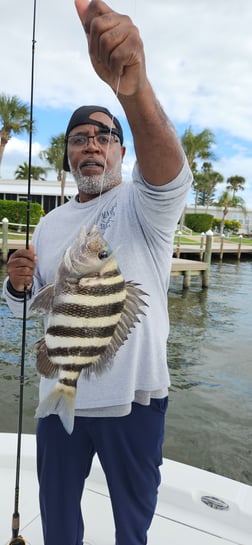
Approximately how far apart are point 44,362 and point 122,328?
0.94 ft

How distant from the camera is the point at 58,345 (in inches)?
54.7

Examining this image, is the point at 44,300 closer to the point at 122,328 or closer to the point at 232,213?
the point at 122,328

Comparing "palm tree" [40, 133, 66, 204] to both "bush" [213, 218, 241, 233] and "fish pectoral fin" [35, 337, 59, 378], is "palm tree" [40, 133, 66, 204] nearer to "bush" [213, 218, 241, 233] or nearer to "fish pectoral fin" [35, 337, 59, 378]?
"bush" [213, 218, 241, 233]

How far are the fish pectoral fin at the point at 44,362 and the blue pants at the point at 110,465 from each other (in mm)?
501

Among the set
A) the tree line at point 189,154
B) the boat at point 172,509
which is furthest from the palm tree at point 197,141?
the boat at point 172,509

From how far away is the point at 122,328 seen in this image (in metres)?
1.48

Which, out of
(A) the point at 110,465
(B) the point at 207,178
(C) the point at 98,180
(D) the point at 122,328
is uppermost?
(B) the point at 207,178

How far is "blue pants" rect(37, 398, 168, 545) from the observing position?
1890mm

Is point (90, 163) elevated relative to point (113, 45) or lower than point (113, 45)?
lower

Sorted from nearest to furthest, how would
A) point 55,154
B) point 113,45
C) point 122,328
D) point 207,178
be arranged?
point 113,45, point 122,328, point 55,154, point 207,178

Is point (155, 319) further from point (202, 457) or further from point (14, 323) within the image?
point (14, 323)

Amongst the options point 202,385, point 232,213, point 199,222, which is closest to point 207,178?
point 232,213

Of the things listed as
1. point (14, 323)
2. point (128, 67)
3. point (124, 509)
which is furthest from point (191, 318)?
point (128, 67)

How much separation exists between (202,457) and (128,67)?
17.5ft
